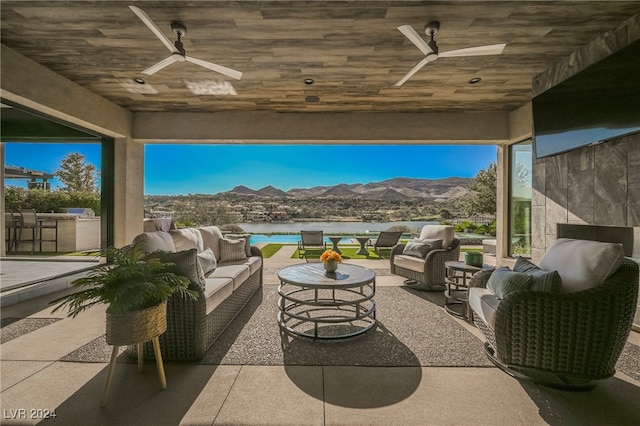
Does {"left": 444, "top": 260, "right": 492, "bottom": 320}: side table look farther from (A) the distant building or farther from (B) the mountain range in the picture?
(B) the mountain range

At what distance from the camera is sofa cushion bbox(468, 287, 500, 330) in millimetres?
2131

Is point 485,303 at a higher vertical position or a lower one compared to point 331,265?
lower

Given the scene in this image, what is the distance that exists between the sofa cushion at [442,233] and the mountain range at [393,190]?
10731 millimetres

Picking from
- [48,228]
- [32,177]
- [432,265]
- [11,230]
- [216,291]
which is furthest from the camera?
[48,228]

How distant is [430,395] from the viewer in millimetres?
1876

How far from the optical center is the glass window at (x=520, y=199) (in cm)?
512

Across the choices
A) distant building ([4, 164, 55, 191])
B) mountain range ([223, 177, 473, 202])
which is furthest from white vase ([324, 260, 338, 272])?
mountain range ([223, 177, 473, 202])

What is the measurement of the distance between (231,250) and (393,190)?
13277 millimetres

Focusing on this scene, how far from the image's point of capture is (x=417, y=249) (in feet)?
14.8

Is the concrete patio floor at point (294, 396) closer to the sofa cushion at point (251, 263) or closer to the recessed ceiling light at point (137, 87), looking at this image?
the sofa cushion at point (251, 263)

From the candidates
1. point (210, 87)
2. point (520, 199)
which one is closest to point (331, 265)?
point (210, 87)

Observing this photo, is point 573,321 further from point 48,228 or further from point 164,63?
point 48,228

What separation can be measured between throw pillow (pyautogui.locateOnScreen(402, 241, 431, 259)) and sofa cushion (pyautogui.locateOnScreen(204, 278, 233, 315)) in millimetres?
2943

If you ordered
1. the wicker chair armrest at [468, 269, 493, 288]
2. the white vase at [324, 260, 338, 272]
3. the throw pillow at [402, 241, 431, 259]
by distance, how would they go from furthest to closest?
the throw pillow at [402, 241, 431, 259], the white vase at [324, 260, 338, 272], the wicker chair armrest at [468, 269, 493, 288]
